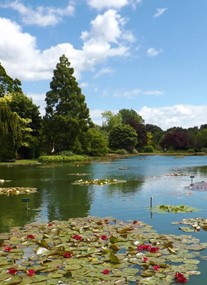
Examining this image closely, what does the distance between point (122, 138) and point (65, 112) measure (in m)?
32.3

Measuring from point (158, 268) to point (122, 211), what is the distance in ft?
25.4

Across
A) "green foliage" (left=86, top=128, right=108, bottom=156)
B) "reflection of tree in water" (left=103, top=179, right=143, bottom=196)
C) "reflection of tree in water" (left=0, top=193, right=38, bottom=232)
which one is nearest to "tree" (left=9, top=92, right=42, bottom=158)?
"green foliage" (left=86, top=128, right=108, bottom=156)

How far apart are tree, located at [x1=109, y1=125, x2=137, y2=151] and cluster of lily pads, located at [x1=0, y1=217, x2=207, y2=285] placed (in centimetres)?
7540

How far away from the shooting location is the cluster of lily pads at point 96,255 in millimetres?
7785

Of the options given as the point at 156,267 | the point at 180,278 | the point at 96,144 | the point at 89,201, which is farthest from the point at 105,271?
the point at 96,144

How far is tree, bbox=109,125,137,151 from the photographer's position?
8781cm

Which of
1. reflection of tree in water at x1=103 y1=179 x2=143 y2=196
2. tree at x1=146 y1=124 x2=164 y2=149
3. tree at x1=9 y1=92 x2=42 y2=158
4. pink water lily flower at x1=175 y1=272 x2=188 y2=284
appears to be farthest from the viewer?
tree at x1=146 y1=124 x2=164 y2=149

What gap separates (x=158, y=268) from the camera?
324 inches

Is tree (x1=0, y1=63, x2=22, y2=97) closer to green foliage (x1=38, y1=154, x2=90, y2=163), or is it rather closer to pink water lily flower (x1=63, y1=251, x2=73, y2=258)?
green foliage (x1=38, y1=154, x2=90, y2=163)

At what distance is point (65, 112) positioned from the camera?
189 feet

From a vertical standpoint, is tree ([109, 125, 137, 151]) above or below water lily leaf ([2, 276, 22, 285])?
above

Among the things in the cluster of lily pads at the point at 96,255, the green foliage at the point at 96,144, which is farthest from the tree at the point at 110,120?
the cluster of lily pads at the point at 96,255

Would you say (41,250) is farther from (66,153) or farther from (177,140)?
(177,140)

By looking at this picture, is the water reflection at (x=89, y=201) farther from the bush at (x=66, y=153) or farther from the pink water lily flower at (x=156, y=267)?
the bush at (x=66, y=153)
